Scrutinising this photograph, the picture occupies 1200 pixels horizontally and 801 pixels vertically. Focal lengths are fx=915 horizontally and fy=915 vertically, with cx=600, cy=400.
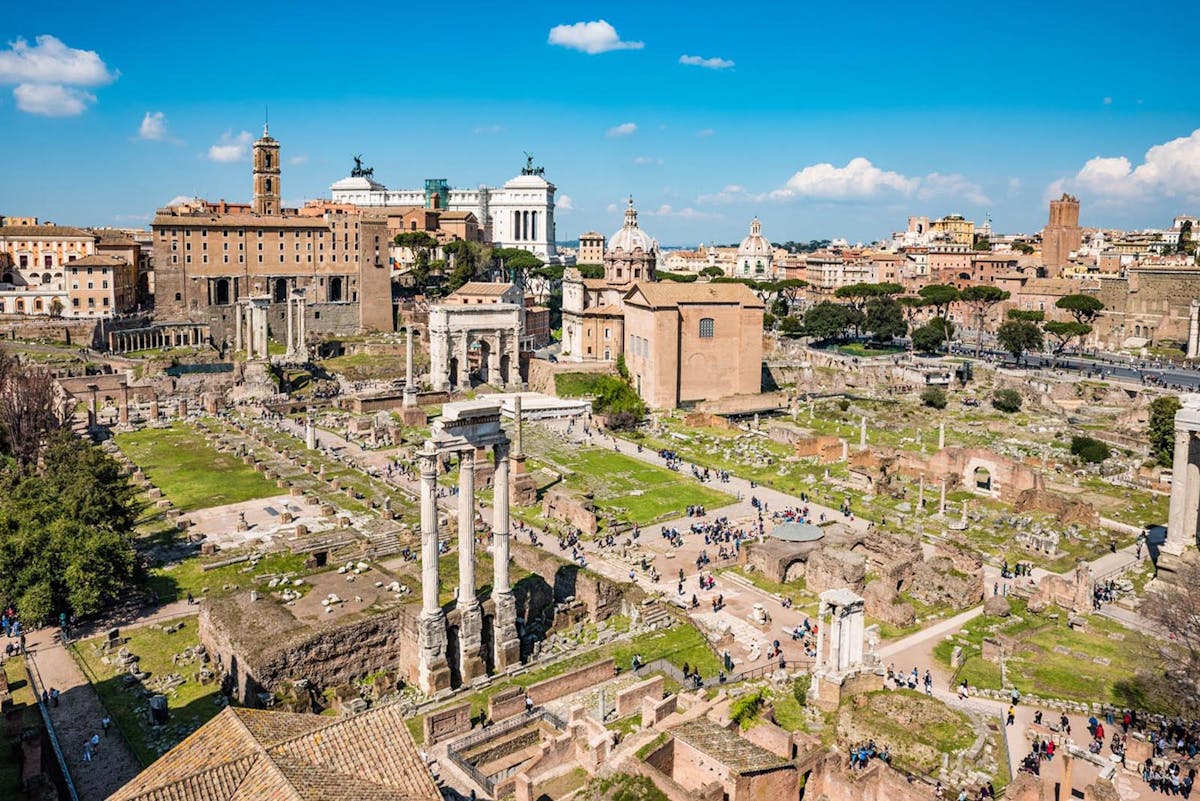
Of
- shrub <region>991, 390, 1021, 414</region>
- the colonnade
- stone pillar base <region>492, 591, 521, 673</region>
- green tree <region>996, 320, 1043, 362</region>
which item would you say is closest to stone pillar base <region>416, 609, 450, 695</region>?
stone pillar base <region>492, 591, 521, 673</region>

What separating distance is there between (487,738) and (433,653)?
364 cm

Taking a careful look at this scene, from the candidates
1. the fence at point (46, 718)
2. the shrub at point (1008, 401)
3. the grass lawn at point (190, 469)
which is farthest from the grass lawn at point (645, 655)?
the shrub at point (1008, 401)

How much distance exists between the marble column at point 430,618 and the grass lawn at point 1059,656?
13406 millimetres

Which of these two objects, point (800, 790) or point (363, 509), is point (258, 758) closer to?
point (800, 790)

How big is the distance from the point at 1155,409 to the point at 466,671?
42803mm

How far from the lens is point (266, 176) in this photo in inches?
3716

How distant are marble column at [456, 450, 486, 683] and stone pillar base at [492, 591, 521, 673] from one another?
0.46 meters

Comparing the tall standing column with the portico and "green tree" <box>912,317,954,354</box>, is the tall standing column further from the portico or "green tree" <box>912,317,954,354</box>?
"green tree" <box>912,317,954,354</box>

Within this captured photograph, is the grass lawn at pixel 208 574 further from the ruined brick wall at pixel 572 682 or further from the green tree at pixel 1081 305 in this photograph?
the green tree at pixel 1081 305

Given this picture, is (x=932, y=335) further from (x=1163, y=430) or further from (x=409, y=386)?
(x=409, y=386)

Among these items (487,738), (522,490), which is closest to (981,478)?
(522,490)

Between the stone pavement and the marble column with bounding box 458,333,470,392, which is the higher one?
the marble column with bounding box 458,333,470,392

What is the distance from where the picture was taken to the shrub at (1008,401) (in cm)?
6142

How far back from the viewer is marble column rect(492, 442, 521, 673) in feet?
75.9
